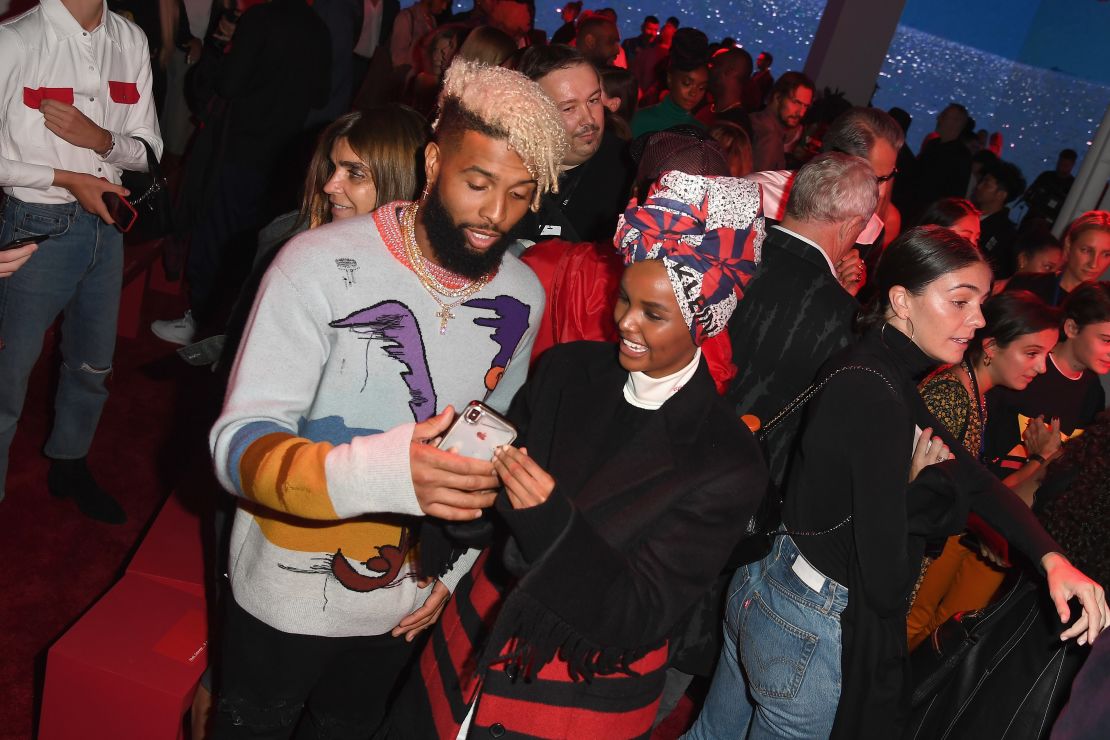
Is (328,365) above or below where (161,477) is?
above

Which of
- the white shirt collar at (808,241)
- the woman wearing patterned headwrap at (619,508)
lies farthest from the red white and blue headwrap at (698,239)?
the white shirt collar at (808,241)

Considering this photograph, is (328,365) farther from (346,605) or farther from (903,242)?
(903,242)

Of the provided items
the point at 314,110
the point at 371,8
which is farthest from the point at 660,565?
the point at 371,8

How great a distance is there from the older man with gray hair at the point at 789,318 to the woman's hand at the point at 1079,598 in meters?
0.81

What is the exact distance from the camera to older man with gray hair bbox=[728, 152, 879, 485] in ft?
8.96

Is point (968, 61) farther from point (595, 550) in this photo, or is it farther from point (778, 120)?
point (595, 550)

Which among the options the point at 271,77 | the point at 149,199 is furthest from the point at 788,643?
the point at 271,77

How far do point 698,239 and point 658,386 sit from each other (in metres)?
0.32

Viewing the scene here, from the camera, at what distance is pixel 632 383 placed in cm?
185

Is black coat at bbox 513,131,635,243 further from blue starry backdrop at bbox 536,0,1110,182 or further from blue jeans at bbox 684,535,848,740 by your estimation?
blue starry backdrop at bbox 536,0,1110,182

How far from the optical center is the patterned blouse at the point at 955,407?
295 centimetres

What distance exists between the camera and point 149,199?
308 centimetres

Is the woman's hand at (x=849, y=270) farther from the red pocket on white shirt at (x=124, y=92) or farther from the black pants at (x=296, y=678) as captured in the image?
the red pocket on white shirt at (x=124, y=92)

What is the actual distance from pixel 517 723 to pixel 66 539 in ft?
8.12
